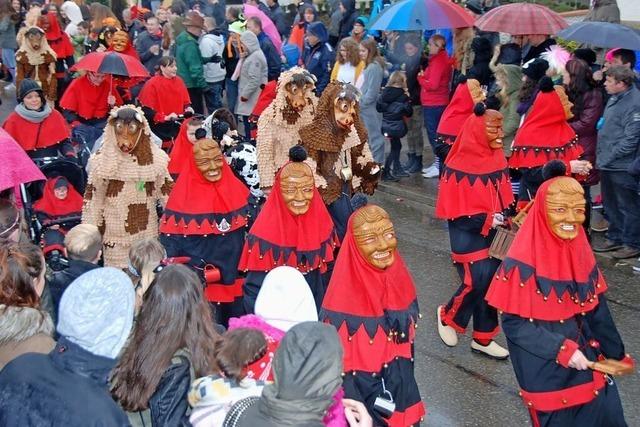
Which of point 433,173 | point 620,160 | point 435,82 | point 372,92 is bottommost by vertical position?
point 433,173

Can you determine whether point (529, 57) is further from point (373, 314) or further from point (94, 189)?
point (373, 314)

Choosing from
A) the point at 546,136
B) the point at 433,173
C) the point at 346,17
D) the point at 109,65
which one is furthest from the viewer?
the point at 346,17

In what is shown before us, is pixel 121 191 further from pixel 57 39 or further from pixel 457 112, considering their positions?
pixel 57 39

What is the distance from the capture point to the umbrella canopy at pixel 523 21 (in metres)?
9.50

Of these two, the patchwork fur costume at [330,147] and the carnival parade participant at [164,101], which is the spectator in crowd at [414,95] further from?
the patchwork fur costume at [330,147]

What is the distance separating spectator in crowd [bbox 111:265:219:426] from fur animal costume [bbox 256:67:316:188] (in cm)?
344

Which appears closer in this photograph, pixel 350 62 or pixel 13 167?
pixel 13 167

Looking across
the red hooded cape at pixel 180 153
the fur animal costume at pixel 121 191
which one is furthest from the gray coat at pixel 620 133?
the fur animal costume at pixel 121 191

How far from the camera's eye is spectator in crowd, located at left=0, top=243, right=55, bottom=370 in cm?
397

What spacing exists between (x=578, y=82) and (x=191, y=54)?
6.00 meters

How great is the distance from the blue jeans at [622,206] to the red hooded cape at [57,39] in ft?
30.6

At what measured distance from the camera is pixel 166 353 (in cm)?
373

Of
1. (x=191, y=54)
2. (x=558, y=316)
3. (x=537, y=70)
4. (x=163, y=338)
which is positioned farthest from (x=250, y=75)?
(x=163, y=338)

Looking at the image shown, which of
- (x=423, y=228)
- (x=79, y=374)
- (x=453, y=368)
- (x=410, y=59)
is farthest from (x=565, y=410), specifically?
(x=410, y=59)
